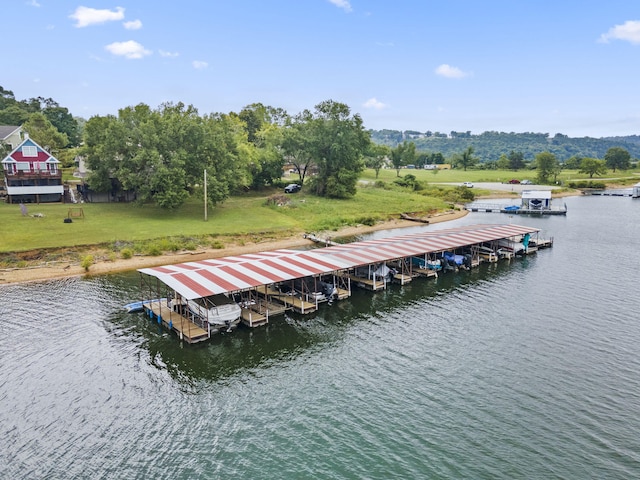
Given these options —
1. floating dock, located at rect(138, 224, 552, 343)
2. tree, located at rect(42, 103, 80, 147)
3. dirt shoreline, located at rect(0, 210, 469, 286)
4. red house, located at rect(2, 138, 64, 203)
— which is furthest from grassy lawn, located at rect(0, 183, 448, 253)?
tree, located at rect(42, 103, 80, 147)

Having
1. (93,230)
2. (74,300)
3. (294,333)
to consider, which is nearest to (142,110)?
(93,230)

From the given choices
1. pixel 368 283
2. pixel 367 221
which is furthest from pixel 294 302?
pixel 367 221

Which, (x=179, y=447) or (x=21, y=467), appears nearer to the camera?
(x=21, y=467)

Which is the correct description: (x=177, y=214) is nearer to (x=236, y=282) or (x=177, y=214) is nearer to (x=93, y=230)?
(x=93, y=230)

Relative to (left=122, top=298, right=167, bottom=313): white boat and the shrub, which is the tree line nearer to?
the shrub

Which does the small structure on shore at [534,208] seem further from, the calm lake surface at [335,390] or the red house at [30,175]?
the red house at [30,175]

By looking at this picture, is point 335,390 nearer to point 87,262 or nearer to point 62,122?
point 87,262
